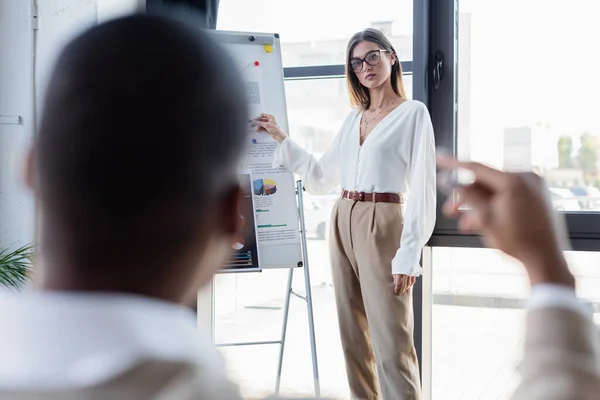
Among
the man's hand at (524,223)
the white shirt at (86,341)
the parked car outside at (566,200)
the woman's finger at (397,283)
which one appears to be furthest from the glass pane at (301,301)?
the white shirt at (86,341)

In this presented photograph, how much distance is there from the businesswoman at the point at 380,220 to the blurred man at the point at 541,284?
2.22 metres

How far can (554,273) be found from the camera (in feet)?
1.48

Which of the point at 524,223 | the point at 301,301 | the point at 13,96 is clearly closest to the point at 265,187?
the point at 301,301

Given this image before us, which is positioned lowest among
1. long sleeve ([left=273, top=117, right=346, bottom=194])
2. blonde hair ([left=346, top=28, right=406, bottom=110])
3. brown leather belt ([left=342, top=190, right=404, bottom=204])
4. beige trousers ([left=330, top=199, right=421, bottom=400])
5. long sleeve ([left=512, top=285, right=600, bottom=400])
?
beige trousers ([left=330, top=199, right=421, bottom=400])

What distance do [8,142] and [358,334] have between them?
210 cm

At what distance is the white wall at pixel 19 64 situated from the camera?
365cm

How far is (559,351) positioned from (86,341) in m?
0.26

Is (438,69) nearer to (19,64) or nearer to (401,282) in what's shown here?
(401,282)

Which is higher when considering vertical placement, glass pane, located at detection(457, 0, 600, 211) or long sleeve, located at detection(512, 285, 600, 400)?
glass pane, located at detection(457, 0, 600, 211)

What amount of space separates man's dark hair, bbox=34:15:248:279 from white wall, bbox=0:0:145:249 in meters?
3.44

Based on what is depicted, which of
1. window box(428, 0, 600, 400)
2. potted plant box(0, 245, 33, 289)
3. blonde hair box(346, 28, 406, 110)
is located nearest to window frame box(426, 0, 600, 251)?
window box(428, 0, 600, 400)

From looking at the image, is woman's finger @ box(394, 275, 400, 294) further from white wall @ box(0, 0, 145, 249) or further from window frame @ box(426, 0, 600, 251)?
white wall @ box(0, 0, 145, 249)

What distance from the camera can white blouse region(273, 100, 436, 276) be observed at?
2.74m

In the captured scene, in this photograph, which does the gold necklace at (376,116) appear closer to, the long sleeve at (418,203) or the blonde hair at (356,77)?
the blonde hair at (356,77)
